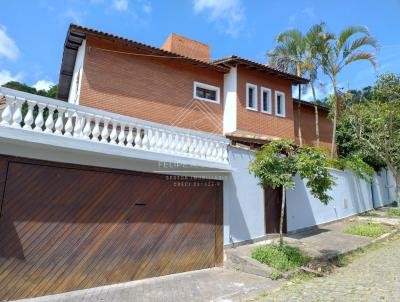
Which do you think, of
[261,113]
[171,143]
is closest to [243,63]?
[261,113]

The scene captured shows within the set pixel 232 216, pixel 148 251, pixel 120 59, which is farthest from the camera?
pixel 120 59

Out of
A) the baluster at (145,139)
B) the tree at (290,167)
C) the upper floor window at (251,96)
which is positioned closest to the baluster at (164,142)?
the baluster at (145,139)

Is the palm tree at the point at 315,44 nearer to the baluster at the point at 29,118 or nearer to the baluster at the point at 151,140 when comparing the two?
the baluster at the point at 151,140

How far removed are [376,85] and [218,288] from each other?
15535mm

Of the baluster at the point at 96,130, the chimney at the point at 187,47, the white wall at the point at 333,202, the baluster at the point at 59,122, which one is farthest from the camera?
the chimney at the point at 187,47

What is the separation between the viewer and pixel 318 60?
695 inches

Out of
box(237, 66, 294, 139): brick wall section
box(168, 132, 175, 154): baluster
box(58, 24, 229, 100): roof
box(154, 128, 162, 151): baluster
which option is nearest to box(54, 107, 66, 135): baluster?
box(154, 128, 162, 151): baluster

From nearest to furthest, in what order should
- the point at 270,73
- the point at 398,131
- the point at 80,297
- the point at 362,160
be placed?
1. the point at 80,297
2. the point at 270,73
3. the point at 398,131
4. the point at 362,160

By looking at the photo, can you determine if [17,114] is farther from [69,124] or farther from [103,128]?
[103,128]

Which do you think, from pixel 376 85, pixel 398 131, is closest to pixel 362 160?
pixel 398 131

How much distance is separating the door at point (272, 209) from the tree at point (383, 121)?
8104 mm

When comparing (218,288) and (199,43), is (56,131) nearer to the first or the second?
(218,288)

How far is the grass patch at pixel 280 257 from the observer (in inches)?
313

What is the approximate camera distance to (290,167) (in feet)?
27.9
